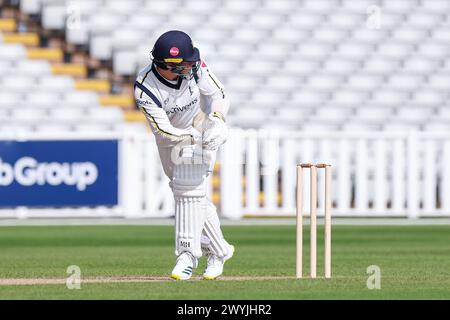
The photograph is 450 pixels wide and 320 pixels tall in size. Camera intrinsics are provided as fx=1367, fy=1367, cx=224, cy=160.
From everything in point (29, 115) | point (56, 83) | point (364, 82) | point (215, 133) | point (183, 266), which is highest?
point (364, 82)

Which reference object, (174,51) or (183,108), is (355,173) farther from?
(174,51)

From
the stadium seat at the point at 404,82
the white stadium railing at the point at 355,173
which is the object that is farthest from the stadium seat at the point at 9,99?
the stadium seat at the point at 404,82

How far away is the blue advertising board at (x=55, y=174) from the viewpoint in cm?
1745

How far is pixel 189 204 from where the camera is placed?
28.8 feet

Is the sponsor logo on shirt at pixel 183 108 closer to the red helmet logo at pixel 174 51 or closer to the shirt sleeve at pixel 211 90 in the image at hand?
the shirt sleeve at pixel 211 90

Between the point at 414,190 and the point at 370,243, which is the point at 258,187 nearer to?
the point at 414,190

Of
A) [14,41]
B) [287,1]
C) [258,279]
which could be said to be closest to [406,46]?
[287,1]

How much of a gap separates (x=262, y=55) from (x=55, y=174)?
17.3 ft

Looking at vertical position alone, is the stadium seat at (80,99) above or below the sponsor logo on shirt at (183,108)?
above

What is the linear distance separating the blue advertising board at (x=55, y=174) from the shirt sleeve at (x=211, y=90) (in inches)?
348

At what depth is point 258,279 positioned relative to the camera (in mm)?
9172

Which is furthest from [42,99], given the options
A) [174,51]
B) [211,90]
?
[174,51]

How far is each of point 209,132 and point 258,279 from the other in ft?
3.72

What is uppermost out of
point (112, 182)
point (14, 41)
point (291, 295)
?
point (14, 41)
